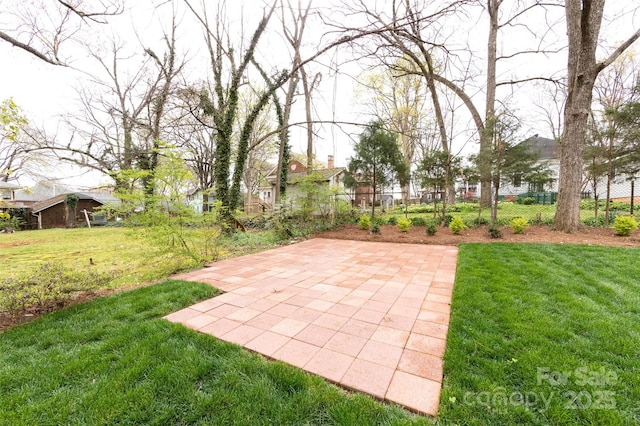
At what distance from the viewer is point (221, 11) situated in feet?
27.1

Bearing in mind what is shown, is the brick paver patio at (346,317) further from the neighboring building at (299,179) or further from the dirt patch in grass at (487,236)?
the neighboring building at (299,179)

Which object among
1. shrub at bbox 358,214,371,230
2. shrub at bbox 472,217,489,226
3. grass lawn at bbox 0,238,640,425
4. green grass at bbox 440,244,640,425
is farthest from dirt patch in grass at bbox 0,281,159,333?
shrub at bbox 472,217,489,226

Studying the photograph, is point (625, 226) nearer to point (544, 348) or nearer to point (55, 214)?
point (544, 348)

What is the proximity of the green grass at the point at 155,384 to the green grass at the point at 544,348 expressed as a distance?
0.49 m

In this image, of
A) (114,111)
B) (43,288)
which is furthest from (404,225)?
(114,111)

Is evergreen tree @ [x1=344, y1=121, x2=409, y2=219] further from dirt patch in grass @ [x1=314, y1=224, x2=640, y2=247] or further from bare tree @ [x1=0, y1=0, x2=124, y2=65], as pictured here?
bare tree @ [x1=0, y1=0, x2=124, y2=65]

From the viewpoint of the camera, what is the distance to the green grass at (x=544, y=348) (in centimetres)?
131

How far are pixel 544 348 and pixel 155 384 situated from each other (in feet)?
8.43

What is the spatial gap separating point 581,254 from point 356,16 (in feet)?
19.9

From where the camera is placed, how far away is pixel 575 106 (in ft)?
20.1

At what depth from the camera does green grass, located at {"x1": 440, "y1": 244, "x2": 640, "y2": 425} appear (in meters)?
1.31

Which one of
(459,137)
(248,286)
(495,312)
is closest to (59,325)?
(248,286)

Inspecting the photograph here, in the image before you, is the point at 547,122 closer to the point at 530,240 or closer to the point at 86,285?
the point at 530,240

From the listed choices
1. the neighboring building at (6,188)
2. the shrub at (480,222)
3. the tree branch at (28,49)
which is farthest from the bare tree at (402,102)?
the neighboring building at (6,188)
